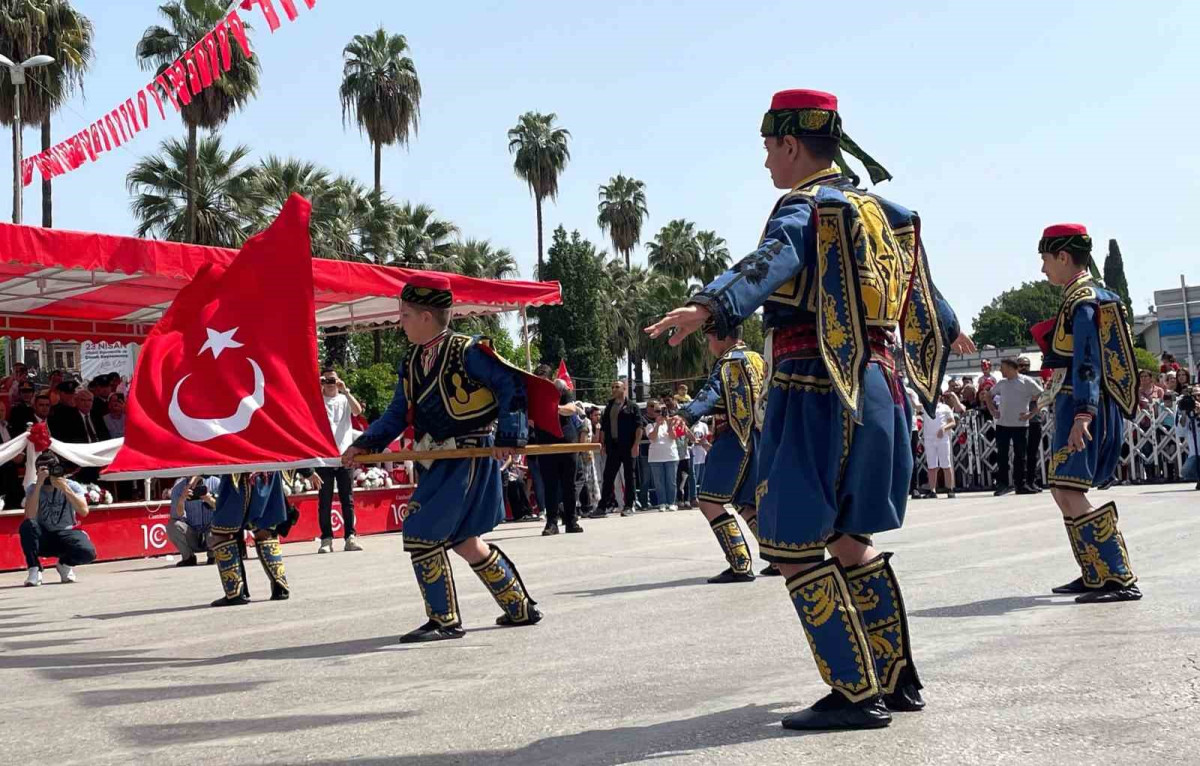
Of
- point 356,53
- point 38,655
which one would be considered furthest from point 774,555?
point 356,53

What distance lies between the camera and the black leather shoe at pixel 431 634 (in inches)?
272

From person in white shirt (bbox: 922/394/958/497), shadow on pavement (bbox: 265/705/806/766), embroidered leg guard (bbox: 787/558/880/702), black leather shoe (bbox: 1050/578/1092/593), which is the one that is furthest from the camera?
person in white shirt (bbox: 922/394/958/497)

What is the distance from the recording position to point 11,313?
60.4 feet

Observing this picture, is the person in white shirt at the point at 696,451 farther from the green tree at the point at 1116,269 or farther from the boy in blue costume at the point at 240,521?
the green tree at the point at 1116,269

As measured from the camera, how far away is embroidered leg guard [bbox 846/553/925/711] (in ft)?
14.2

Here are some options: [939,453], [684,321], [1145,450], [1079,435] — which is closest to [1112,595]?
[1079,435]

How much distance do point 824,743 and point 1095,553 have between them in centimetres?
394

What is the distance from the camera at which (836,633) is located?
413cm

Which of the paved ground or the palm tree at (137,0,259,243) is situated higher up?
the palm tree at (137,0,259,243)

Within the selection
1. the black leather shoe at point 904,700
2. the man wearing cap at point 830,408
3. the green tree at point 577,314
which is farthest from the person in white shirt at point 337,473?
the green tree at point 577,314

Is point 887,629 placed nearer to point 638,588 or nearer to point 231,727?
point 231,727

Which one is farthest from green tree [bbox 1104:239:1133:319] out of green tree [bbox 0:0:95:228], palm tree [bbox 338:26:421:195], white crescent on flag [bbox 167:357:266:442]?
white crescent on flag [bbox 167:357:266:442]

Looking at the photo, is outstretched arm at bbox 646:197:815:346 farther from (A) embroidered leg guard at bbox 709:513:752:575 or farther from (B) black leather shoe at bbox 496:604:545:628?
(A) embroidered leg guard at bbox 709:513:752:575

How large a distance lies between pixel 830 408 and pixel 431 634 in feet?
11.0
